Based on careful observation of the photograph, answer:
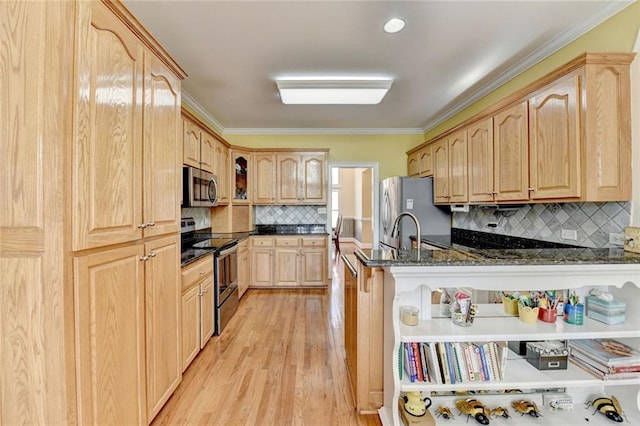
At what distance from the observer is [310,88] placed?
121 inches

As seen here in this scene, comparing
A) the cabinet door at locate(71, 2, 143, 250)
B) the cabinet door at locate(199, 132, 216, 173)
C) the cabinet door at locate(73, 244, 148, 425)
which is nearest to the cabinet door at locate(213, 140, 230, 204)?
the cabinet door at locate(199, 132, 216, 173)

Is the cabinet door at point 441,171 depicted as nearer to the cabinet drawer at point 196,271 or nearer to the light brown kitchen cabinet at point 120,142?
the cabinet drawer at point 196,271

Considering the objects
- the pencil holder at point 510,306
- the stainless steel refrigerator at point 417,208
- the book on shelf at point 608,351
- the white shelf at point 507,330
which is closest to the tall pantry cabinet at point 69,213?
the white shelf at point 507,330

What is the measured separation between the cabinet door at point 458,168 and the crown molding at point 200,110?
10.7 ft

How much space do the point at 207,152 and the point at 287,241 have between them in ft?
5.96

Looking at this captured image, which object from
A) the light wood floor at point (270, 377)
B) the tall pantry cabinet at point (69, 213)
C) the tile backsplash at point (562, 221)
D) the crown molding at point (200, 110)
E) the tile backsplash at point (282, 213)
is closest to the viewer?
the tall pantry cabinet at point (69, 213)

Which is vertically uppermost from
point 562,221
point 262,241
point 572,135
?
point 572,135

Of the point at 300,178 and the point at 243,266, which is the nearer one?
the point at 243,266

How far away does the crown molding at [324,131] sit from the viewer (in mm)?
4984

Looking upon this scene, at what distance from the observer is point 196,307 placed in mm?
2449

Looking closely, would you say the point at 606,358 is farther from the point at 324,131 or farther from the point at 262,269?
the point at 324,131

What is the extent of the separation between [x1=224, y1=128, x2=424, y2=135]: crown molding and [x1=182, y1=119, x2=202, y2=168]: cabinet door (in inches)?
69.1

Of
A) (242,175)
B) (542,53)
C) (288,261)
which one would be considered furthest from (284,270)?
(542,53)

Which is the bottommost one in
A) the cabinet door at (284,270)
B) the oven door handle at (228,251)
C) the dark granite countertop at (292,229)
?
the cabinet door at (284,270)
